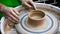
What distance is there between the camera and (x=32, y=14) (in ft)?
4.48

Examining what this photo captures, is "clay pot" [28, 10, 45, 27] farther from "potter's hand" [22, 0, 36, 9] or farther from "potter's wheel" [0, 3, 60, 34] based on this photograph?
"potter's hand" [22, 0, 36, 9]

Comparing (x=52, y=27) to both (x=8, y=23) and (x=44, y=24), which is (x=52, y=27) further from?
(x=8, y=23)

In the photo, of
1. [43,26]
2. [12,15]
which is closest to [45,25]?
[43,26]

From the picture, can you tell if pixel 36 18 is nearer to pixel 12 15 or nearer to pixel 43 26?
pixel 43 26

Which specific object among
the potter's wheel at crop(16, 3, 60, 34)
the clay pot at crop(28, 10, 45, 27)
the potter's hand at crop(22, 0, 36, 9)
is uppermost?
the potter's hand at crop(22, 0, 36, 9)

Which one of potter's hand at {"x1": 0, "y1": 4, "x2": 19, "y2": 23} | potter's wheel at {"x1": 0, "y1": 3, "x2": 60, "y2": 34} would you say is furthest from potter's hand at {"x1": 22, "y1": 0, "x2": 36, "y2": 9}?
potter's hand at {"x1": 0, "y1": 4, "x2": 19, "y2": 23}

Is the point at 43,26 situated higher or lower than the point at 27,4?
lower

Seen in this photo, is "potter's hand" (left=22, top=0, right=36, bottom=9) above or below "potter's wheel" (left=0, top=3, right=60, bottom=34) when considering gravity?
above

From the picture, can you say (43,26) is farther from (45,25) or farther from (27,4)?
(27,4)

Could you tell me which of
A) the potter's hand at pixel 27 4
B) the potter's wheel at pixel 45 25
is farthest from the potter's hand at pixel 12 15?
the potter's hand at pixel 27 4

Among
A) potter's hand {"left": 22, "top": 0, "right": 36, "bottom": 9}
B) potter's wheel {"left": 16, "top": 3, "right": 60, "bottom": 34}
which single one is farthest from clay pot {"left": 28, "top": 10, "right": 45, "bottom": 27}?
potter's hand {"left": 22, "top": 0, "right": 36, "bottom": 9}

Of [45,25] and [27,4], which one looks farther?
[27,4]

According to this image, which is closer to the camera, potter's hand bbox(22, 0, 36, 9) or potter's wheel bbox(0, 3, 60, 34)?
potter's wheel bbox(0, 3, 60, 34)

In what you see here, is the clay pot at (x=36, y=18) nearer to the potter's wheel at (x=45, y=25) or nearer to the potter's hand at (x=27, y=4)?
the potter's wheel at (x=45, y=25)
